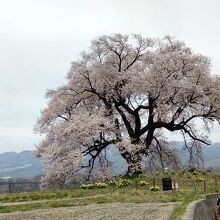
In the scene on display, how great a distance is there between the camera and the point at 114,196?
29.4 metres

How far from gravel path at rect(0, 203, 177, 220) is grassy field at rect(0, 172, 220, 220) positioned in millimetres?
1144

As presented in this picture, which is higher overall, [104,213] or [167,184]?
[167,184]

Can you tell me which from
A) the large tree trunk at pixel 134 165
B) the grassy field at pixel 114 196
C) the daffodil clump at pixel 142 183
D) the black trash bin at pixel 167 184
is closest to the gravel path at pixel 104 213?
the grassy field at pixel 114 196

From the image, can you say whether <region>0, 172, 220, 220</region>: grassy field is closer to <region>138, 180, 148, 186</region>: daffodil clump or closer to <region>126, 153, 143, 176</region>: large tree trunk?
<region>138, 180, 148, 186</region>: daffodil clump

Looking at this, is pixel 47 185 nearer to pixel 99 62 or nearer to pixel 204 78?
pixel 99 62

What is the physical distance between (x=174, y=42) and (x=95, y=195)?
20.9m

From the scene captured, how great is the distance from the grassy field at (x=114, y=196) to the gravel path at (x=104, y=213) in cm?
114

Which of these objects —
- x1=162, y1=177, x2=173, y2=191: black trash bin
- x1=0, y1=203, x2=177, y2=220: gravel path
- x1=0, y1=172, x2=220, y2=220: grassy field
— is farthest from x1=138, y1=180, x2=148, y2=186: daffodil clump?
x1=0, y1=203, x2=177, y2=220: gravel path

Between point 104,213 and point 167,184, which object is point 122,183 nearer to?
point 167,184

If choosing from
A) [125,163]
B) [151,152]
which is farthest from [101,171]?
[151,152]

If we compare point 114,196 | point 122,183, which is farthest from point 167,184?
point 114,196

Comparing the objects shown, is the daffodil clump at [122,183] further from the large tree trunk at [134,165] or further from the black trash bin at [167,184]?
the large tree trunk at [134,165]

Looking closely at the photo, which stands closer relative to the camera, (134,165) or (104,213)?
(104,213)

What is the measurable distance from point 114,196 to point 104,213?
6513mm
